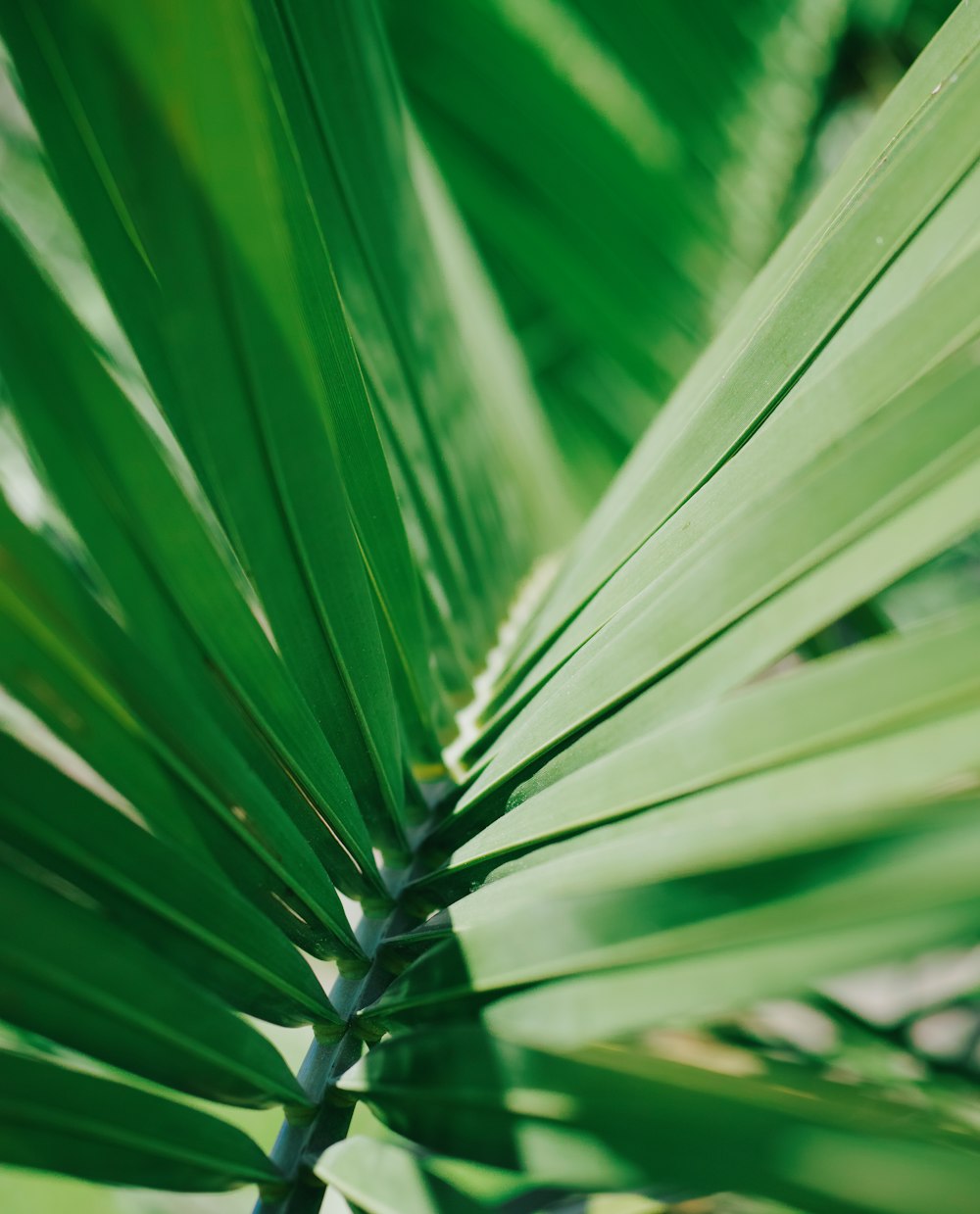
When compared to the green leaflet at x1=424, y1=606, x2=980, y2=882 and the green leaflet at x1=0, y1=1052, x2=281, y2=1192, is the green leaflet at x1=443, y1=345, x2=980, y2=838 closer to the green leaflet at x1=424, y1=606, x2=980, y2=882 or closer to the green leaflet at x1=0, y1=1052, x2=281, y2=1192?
the green leaflet at x1=424, y1=606, x2=980, y2=882

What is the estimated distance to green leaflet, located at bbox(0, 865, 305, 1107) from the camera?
0.78ft

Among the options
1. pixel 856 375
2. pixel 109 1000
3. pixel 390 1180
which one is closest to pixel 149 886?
pixel 109 1000

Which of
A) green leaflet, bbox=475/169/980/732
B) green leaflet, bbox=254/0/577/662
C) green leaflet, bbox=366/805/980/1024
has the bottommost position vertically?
green leaflet, bbox=366/805/980/1024

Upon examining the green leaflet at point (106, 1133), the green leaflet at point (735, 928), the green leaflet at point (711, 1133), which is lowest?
the green leaflet at point (106, 1133)

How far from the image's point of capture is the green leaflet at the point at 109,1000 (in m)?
0.24

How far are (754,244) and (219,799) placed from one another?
0.87 meters

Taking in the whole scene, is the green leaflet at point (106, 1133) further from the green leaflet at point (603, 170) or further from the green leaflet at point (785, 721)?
the green leaflet at point (603, 170)

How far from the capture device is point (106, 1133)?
0.86 ft

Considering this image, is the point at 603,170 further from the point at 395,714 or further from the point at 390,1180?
the point at 390,1180

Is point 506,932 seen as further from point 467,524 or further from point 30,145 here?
point 30,145

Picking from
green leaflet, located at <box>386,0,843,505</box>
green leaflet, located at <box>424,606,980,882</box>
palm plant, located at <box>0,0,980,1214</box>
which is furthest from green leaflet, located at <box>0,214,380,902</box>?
green leaflet, located at <box>386,0,843,505</box>

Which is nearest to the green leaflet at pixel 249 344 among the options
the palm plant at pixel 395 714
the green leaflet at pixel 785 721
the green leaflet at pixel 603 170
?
the palm plant at pixel 395 714

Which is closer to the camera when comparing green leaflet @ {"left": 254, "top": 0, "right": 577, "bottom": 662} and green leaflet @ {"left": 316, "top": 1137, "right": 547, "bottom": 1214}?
green leaflet @ {"left": 316, "top": 1137, "right": 547, "bottom": 1214}

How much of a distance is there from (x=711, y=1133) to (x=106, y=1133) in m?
0.18
